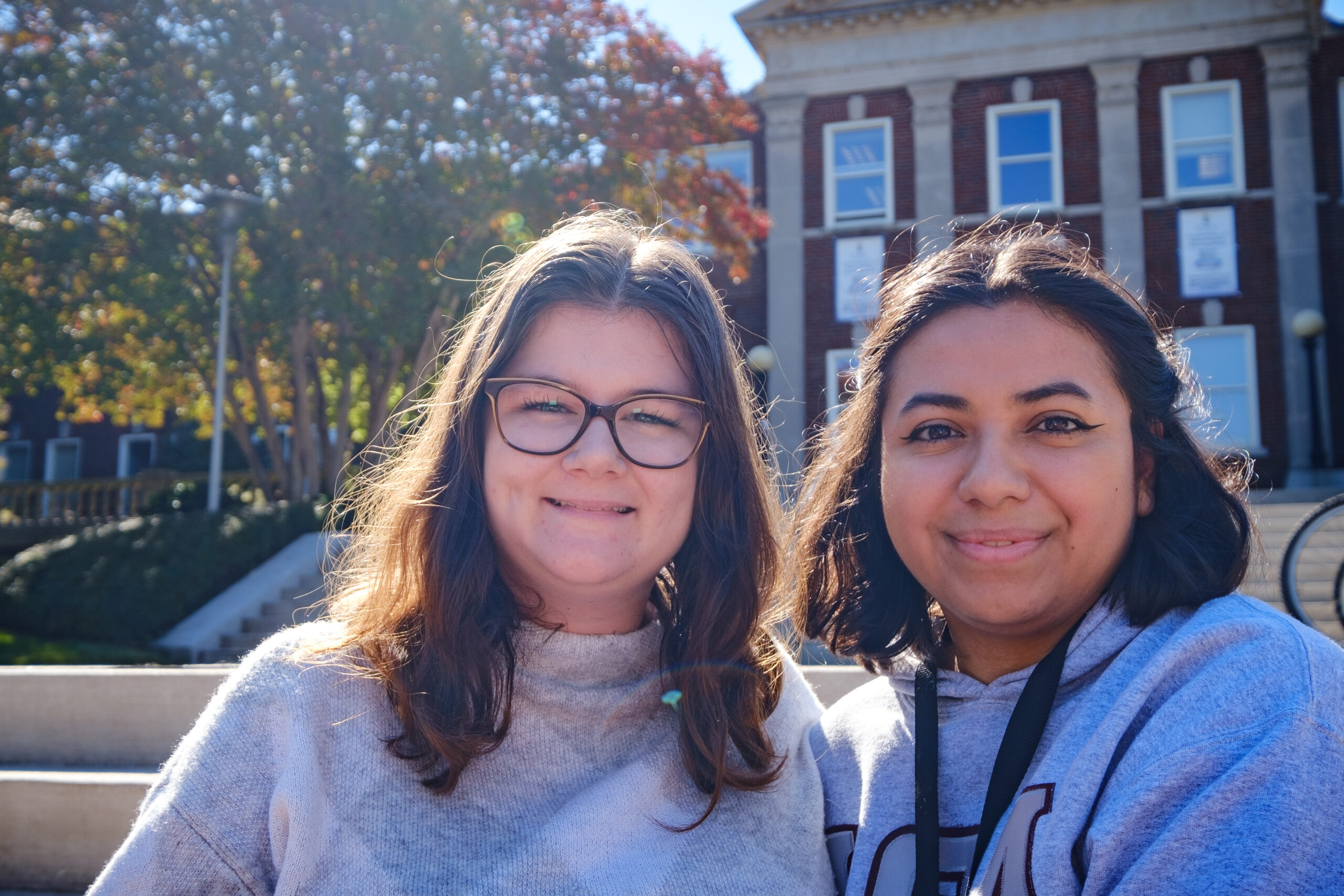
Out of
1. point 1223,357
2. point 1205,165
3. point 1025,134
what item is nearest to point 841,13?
point 1025,134

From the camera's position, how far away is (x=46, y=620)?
39.0 ft

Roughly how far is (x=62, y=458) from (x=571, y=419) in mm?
33467

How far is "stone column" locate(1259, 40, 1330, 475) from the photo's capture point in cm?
1600

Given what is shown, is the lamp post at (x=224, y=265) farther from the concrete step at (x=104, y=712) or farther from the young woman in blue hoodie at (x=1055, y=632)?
the young woman in blue hoodie at (x=1055, y=632)

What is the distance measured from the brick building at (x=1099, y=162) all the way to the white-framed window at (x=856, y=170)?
36 mm

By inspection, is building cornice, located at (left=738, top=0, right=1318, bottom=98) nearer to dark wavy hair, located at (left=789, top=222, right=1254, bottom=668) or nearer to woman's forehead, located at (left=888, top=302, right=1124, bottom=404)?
dark wavy hair, located at (left=789, top=222, right=1254, bottom=668)

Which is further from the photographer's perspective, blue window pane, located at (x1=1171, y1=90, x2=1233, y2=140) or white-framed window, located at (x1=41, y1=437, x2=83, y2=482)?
white-framed window, located at (x1=41, y1=437, x2=83, y2=482)

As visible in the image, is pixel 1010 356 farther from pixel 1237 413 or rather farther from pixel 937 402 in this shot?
pixel 1237 413

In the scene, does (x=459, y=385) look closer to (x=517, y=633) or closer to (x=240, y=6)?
(x=517, y=633)

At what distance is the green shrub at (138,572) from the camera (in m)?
10.9

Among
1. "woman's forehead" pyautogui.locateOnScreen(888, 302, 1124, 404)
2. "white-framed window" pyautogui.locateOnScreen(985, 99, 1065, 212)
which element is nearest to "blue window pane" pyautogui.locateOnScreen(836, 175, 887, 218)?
"white-framed window" pyautogui.locateOnScreen(985, 99, 1065, 212)

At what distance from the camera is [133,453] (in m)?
29.6

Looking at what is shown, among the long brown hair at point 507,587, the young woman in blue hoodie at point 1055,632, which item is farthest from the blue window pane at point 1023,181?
the long brown hair at point 507,587

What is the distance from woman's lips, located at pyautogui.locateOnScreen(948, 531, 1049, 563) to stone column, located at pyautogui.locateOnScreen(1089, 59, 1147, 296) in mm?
16370
